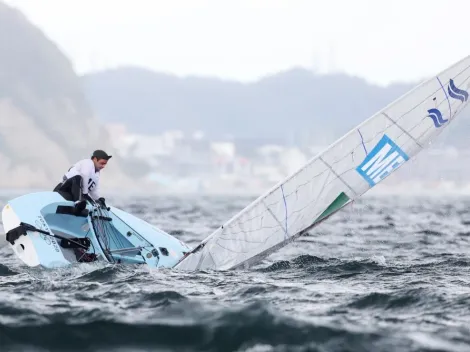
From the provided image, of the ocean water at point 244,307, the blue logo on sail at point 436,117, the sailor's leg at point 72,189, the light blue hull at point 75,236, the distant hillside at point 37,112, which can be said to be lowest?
the ocean water at point 244,307

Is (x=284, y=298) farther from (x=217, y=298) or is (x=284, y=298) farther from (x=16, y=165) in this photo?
(x=16, y=165)

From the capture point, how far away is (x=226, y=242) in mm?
10500

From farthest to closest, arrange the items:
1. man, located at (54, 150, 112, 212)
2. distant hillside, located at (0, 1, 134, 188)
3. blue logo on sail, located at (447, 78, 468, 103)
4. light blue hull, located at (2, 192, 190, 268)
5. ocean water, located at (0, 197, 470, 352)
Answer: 1. distant hillside, located at (0, 1, 134, 188)
2. man, located at (54, 150, 112, 212)
3. blue logo on sail, located at (447, 78, 468, 103)
4. light blue hull, located at (2, 192, 190, 268)
5. ocean water, located at (0, 197, 470, 352)

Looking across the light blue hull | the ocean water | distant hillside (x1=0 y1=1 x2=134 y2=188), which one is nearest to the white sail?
the ocean water

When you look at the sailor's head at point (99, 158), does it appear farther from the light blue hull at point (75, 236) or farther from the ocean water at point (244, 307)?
the ocean water at point (244, 307)

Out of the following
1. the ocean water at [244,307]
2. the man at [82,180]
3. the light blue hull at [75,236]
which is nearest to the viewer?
the ocean water at [244,307]

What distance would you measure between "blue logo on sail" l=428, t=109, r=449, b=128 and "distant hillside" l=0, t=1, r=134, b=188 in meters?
107

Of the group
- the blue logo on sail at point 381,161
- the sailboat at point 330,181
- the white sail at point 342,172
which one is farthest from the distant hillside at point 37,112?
the blue logo on sail at point 381,161

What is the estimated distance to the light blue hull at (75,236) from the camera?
10.3 metres

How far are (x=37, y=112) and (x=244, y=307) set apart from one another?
12239 centimetres

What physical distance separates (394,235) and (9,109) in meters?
113

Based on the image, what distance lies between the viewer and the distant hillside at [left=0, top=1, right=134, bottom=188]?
381ft

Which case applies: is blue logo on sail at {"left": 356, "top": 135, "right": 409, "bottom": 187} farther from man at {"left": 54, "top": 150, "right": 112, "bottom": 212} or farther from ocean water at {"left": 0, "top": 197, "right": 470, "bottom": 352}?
man at {"left": 54, "top": 150, "right": 112, "bottom": 212}

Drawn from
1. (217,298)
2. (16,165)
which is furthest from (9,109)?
(217,298)
